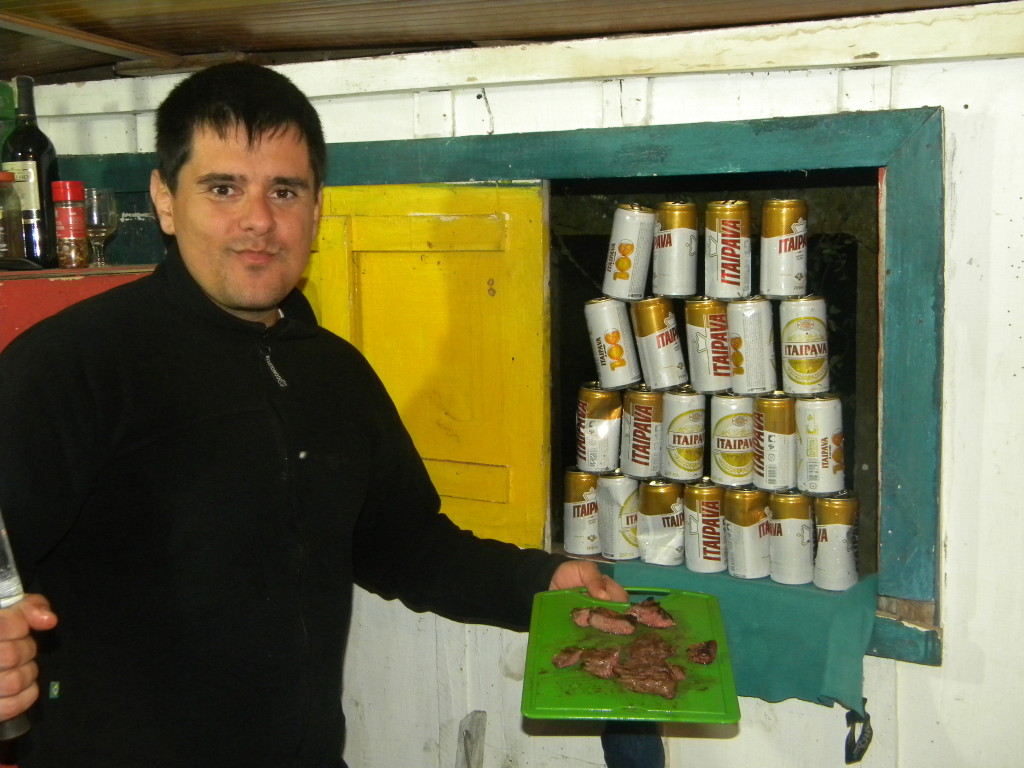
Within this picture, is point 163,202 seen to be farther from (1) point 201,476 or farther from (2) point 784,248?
(2) point 784,248

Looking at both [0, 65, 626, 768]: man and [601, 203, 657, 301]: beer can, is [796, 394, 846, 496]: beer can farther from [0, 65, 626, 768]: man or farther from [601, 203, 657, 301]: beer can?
[0, 65, 626, 768]: man

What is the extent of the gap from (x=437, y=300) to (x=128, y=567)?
1.09 metres

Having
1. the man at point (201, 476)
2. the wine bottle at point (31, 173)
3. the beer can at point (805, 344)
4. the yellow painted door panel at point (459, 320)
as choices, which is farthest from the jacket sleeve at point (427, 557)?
Answer: the wine bottle at point (31, 173)

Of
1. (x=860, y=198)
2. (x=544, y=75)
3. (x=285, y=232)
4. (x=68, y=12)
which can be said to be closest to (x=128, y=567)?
(x=285, y=232)

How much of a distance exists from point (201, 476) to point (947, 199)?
65.2 inches

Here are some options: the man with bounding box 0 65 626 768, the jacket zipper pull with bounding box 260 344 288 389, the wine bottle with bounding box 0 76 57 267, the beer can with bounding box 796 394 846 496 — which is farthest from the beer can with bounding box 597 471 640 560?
the wine bottle with bounding box 0 76 57 267

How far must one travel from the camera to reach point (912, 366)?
1.93 metres

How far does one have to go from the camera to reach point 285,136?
175 cm

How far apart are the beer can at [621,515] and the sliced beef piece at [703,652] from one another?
1.72ft

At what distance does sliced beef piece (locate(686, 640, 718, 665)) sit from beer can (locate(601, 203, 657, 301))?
2.93 ft

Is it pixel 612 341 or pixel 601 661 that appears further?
pixel 612 341

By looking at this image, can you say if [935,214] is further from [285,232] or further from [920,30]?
[285,232]

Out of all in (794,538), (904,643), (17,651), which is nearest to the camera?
(17,651)

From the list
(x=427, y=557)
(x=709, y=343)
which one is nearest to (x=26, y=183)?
(x=427, y=557)
